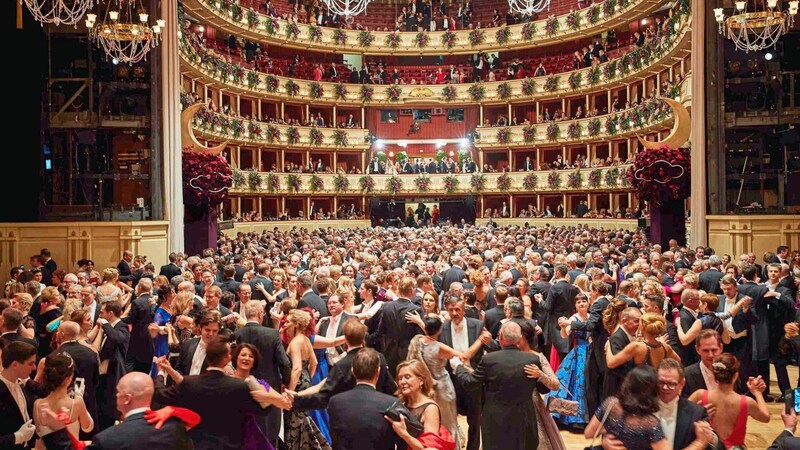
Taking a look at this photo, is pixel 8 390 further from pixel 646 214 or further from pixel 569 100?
pixel 569 100

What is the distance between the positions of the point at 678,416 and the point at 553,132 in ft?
108

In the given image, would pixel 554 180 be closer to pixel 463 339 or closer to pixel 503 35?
pixel 503 35

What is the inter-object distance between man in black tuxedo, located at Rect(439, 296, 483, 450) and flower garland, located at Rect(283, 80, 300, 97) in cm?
3041

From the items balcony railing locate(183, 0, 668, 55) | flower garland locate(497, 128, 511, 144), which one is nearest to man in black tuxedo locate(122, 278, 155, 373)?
balcony railing locate(183, 0, 668, 55)

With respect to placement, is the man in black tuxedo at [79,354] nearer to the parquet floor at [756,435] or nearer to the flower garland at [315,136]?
the parquet floor at [756,435]

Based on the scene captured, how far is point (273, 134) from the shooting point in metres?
35.2

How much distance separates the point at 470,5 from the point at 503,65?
12.6ft

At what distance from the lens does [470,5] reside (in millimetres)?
40875

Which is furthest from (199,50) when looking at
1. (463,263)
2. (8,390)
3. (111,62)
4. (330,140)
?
(8,390)

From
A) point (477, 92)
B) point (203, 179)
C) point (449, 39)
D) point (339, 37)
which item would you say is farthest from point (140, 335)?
point (449, 39)

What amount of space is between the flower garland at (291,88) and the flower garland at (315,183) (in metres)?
4.18

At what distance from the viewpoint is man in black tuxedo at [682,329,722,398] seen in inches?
229

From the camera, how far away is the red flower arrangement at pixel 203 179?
19.9 m

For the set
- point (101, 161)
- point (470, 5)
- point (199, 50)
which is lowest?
point (101, 161)
